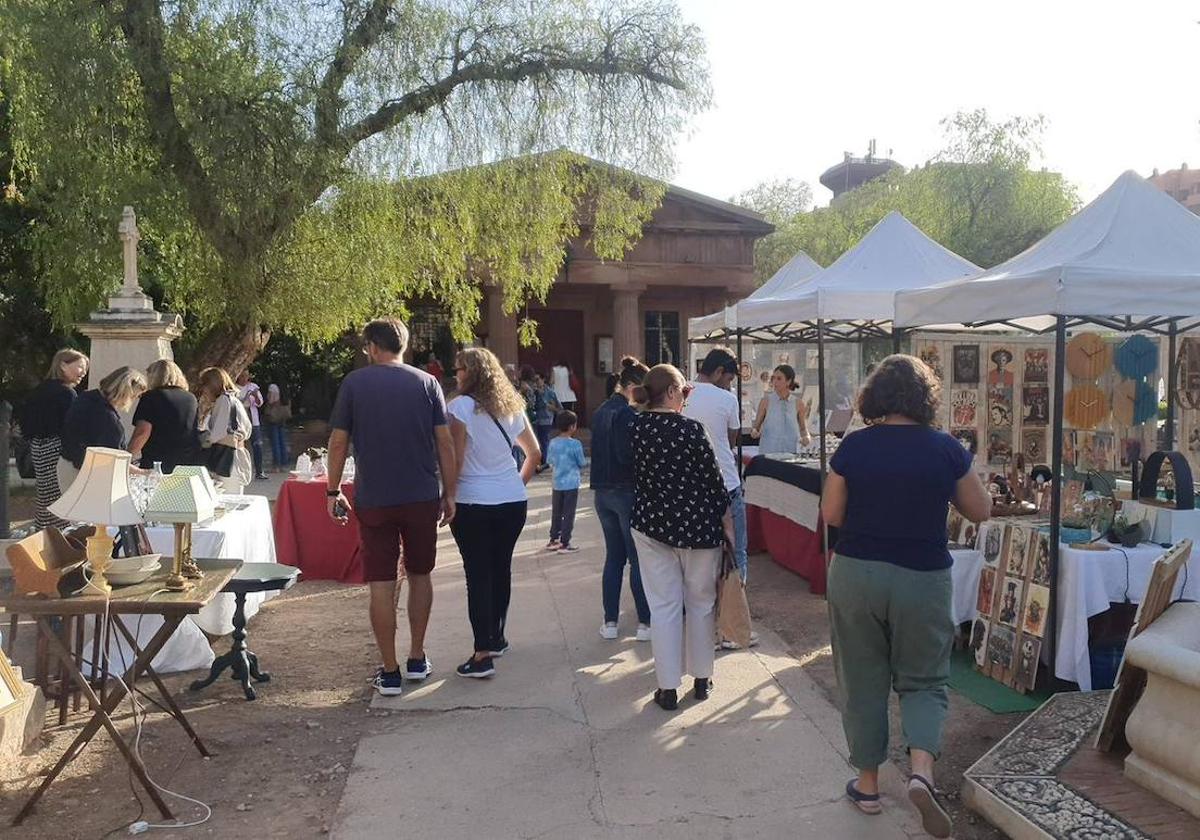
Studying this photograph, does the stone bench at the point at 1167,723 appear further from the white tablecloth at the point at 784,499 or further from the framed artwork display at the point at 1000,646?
the white tablecloth at the point at 784,499

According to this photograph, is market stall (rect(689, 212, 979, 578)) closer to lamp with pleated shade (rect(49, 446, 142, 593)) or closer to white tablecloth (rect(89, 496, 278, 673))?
white tablecloth (rect(89, 496, 278, 673))

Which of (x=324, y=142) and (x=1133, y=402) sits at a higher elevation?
(x=324, y=142)

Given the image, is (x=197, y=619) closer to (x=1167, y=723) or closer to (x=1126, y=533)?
(x=1167, y=723)

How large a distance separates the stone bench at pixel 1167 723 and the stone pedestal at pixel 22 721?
4370 millimetres

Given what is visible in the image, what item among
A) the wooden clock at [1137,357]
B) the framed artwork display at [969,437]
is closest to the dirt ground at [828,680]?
the framed artwork display at [969,437]

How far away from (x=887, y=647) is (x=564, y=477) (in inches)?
204

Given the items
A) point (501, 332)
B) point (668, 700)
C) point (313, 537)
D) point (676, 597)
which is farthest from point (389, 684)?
point (501, 332)

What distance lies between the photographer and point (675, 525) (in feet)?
14.5

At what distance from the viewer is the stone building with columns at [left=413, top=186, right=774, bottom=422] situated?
69.3ft

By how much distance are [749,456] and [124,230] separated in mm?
6453

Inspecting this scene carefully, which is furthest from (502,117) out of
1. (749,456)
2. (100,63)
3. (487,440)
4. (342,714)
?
(342,714)

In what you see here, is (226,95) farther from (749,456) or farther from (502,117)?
(749,456)

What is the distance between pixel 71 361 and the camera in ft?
21.5

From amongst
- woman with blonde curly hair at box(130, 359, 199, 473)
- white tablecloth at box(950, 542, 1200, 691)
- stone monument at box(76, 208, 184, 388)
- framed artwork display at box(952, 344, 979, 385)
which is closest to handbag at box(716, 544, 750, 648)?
white tablecloth at box(950, 542, 1200, 691)
